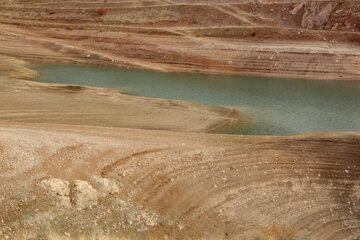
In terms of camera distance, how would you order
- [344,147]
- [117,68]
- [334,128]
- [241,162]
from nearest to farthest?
[241,162] → [344,147] → [334,128] → [117,68]

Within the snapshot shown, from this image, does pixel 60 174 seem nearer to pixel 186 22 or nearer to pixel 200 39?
pixel 200 39

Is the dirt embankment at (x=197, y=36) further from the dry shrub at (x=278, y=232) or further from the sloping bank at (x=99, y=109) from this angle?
the dry shrub at (x=278, y=232)

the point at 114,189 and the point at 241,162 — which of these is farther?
the point at 241,162

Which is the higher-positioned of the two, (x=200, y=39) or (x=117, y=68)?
(x=200, y=39)

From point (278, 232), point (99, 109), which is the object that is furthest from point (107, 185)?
point (99, 109)

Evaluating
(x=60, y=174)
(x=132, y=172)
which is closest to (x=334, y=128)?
(x=132, y=172)

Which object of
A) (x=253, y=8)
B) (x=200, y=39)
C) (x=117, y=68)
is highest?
(x=253, y=8)

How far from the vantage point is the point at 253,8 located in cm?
5428

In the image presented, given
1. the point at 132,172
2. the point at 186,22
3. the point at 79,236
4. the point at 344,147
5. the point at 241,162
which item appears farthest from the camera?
the point at 186,22

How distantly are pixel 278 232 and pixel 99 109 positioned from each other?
13852mm

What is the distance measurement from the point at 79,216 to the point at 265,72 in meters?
33.0

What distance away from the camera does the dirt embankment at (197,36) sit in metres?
41.3

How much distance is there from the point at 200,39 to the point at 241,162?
31111 millimetres

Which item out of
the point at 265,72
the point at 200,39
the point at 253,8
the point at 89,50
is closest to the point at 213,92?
the point at 265,72
